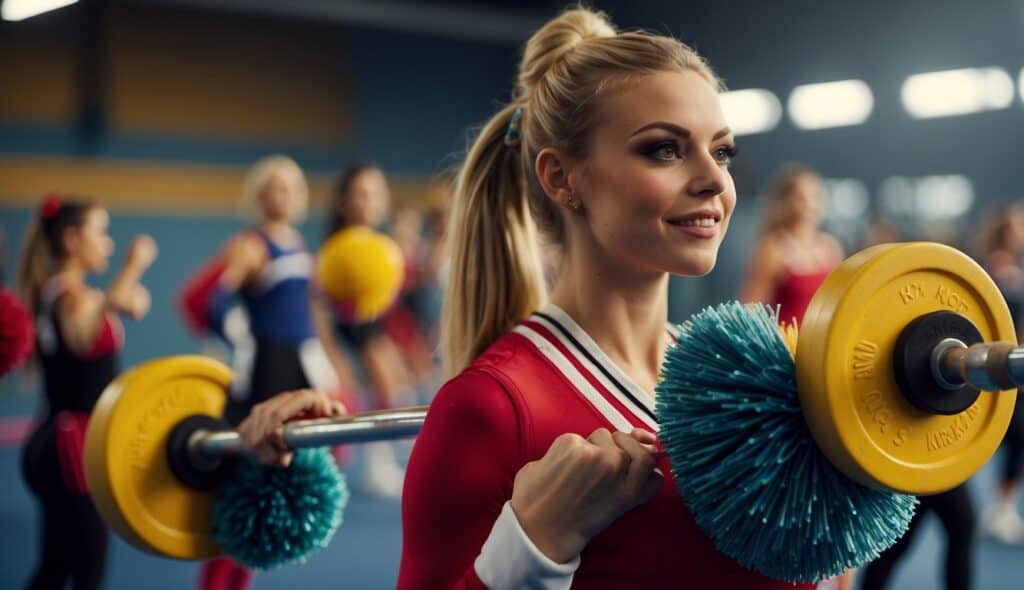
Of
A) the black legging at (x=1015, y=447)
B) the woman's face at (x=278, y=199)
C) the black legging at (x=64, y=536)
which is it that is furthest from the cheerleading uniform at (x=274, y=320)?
the black legging at (x=1015, y=447)

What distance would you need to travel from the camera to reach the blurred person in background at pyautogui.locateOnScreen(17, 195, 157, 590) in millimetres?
2801

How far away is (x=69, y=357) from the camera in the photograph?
10.1 feet

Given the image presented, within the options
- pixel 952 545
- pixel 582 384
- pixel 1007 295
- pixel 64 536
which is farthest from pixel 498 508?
pixel 1007 295

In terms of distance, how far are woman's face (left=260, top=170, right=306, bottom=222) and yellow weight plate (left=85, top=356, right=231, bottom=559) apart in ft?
8.76

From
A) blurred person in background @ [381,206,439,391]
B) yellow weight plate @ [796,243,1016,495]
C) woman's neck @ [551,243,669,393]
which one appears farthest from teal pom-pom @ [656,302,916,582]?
blurred person in background @ [381,206,439,391]

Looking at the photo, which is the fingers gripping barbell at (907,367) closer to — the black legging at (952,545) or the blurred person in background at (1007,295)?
the black legging at (952,545)

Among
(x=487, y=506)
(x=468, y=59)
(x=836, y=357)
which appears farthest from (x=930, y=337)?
(x=468, y=59)

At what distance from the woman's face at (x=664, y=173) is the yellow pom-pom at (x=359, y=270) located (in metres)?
3.49

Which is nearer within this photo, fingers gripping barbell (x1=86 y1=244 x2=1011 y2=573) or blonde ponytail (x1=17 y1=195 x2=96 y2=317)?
fingers gripping barbell (x1=86 y1=244 x2=1011 y2=573)

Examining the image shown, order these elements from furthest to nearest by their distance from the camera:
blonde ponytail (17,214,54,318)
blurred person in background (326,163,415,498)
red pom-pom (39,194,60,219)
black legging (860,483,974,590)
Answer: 1. blurred person in background (326,163,415,498)
2. red pom-pom (39,194,60,219)
3. blonde ponytail (17,214,54,318)
4. black legging (860,483,974,590)

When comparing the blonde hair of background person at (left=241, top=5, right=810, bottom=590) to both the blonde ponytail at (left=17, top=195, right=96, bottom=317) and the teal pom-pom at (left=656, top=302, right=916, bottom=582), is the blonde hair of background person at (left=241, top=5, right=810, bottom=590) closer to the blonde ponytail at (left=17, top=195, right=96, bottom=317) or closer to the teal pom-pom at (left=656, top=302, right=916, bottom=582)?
the teal pom-pom at (left=656, top=302, right=916, bottom=582)

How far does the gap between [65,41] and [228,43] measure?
152cm

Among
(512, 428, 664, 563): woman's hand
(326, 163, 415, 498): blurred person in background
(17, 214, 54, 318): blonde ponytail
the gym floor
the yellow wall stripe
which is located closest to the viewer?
(512, 428, 664, 563): woman's hand

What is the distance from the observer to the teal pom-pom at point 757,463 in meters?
0.94
